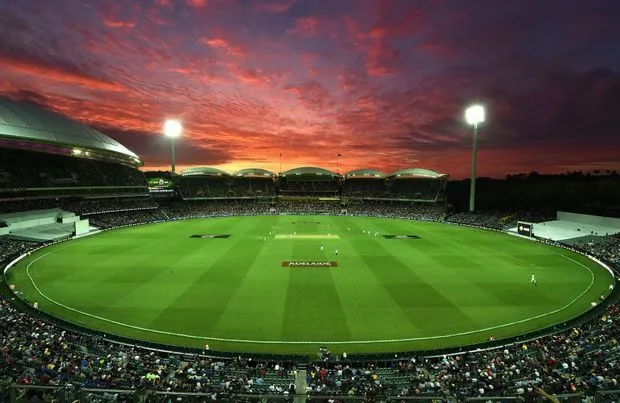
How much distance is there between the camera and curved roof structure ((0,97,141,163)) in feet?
198

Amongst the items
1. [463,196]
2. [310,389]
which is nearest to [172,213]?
[310,389]

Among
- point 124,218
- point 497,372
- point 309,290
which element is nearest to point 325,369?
point 497,372

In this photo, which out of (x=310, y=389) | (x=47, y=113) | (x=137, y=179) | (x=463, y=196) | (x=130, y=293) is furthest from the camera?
(x=463, y=196)

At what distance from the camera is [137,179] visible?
96000 mm

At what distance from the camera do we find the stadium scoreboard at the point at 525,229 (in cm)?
5919

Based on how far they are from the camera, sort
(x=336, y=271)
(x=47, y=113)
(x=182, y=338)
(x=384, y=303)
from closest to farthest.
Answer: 1. (x=182, y=338)
2. (x=384, y=303)
3. (x=336, y=271)
4. (x=47, y=113)

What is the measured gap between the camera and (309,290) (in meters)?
31.2

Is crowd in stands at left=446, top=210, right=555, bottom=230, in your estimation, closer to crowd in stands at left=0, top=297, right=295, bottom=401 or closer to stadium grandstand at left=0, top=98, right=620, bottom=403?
stadium grandstand at left=0, top=98, right=620, bottom=403

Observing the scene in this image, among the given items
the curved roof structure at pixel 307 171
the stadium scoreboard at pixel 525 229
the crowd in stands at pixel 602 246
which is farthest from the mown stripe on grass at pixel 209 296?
the curved roof structure at pixel 307 171

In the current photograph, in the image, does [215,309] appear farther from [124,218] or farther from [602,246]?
[124,218]

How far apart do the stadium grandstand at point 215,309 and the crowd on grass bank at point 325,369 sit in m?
0.09

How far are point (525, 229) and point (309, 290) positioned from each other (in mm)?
45396

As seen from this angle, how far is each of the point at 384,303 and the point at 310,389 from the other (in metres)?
14.8

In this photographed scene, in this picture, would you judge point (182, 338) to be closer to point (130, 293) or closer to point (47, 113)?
point (130, 293)
